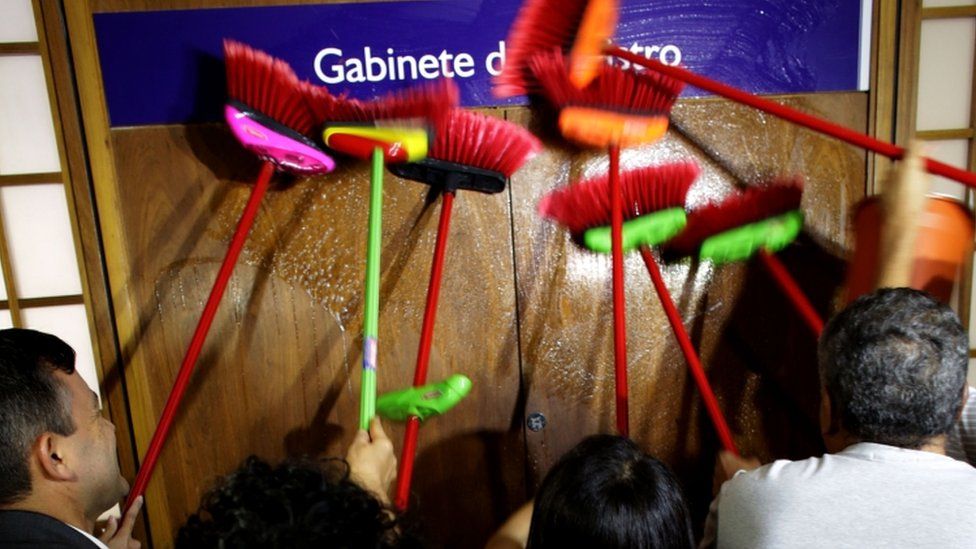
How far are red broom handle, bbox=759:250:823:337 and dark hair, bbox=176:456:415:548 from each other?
0.86 metres

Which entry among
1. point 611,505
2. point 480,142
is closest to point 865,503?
point 611,505

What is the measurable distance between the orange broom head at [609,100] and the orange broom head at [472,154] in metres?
0.09

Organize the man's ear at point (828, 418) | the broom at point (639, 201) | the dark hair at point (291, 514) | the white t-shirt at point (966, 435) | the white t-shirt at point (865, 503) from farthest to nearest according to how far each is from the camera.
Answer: the broom at point (639, 201) < the white t-shirt at point (966, 435) < the man's ear at point (828, 418) < the white t-shirt at point (865, 503) < the dark hair at point (291, 514)

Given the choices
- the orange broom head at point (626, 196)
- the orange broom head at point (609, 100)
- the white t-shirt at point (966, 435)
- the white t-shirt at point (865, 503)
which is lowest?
the white t-shirt at point (966, 435)

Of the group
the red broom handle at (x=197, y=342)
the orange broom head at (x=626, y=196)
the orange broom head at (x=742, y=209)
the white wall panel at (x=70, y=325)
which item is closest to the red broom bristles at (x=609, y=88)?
the orange broom head at (x=626, y=196)

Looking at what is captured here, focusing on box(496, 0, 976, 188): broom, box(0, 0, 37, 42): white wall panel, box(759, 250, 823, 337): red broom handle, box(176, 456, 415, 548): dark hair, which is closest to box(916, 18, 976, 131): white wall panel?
box(496, 0, 976, 188): broom

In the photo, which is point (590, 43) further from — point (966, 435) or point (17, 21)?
point (17, 21)

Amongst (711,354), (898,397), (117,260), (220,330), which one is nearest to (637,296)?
(711,354)

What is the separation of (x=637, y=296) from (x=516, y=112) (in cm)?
43

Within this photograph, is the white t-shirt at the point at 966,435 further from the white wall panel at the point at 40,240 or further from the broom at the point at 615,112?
the white wall panel at the point at 40,240

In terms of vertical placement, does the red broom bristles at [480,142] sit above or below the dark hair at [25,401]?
above

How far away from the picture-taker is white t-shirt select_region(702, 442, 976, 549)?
616 mm

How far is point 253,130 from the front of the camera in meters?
0.98

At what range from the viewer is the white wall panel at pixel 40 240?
1128 mm
